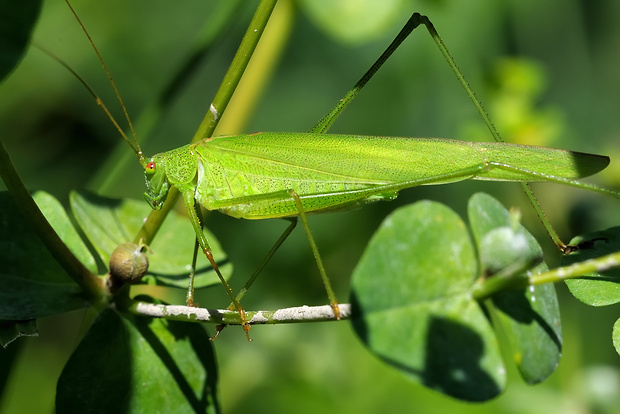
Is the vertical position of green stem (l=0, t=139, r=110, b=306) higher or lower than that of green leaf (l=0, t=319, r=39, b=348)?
higher

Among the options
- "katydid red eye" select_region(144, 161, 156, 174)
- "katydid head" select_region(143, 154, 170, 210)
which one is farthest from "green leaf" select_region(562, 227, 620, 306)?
"katydid red eye" select_region(144, 161, 156, 174)

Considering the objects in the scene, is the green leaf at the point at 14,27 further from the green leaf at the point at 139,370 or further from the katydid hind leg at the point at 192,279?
the katydid hind leg at the point at 192,279

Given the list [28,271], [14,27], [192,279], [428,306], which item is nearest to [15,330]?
[28,271]

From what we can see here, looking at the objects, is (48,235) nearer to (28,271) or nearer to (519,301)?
(28,271)

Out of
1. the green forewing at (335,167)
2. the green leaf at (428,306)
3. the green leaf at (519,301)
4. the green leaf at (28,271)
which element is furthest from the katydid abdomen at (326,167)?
the green leaf at (428,306)

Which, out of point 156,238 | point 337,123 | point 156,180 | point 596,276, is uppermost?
point 337,123

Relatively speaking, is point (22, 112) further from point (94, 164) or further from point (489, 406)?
point (489, 406)

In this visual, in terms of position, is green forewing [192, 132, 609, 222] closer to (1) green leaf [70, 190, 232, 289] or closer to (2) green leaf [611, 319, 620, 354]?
(1) green leaf [70, 190, 232, 289]
